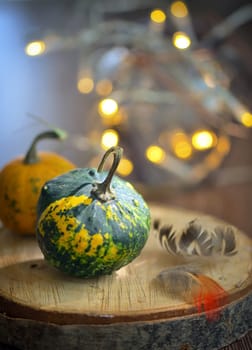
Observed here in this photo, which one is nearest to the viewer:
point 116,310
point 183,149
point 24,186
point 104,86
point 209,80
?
point 116,310

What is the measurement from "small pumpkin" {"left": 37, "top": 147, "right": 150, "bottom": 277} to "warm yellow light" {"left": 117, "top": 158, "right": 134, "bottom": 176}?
1052 millimetres

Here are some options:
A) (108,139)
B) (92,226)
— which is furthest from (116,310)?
(108,139)

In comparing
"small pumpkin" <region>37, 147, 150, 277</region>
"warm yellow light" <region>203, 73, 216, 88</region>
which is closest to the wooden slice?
"small pumpkin" <region>37, 147, 150, 277</region>

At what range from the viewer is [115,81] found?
1.83 meters

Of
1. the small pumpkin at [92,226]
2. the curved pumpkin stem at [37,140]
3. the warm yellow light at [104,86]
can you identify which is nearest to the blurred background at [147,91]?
the warm yellow light at [104,86]

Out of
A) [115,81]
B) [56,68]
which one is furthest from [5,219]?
[56,68]

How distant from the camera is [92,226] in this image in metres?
0.78

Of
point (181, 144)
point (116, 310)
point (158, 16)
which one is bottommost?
point (116, 310)

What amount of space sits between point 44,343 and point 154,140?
1278mm

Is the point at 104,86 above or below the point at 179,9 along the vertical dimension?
below

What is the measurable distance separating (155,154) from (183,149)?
0.15 m

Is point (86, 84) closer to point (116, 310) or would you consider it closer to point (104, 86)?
point (104, 86)

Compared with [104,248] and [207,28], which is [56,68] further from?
[104,248]

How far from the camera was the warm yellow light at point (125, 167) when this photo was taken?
1.88 metres
